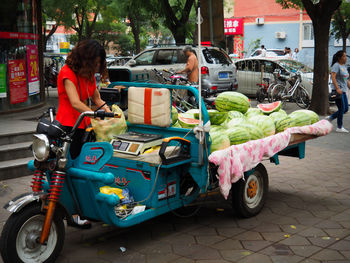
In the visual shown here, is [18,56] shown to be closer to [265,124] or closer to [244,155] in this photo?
[265,124]

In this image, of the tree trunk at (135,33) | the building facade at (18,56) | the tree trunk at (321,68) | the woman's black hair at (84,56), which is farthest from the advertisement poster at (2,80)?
the tree trunk at (135,33)

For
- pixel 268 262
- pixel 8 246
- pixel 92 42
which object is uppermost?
pixel 92 42

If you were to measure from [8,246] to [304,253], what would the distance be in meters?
2.56

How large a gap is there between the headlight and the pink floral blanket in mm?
1538

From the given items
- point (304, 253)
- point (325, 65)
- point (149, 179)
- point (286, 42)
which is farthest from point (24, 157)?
point (286, 42)

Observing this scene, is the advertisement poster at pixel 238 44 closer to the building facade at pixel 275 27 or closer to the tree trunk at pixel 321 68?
the building facade at pixel 275 27

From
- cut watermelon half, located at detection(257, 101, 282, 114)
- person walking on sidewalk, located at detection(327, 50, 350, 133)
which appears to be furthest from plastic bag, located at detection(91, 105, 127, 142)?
person walking on sidewalk, located at detection(327, 50, 350, 133)

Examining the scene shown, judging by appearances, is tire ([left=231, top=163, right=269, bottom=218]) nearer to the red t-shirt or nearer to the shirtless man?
the red t-shirt

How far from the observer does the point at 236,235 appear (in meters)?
4.76

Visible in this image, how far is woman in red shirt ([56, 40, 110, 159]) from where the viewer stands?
14.0 feet

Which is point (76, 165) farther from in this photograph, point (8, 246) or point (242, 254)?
point (242, 254)

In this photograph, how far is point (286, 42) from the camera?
38.5 m

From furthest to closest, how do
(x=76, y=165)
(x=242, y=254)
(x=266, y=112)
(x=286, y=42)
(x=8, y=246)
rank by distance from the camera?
(x=286, y=42) < (x=266, y=112) < (x=242, y=254) < (x=76, y=165) < (x=8, y=246)

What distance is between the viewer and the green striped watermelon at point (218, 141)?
4730 mm
